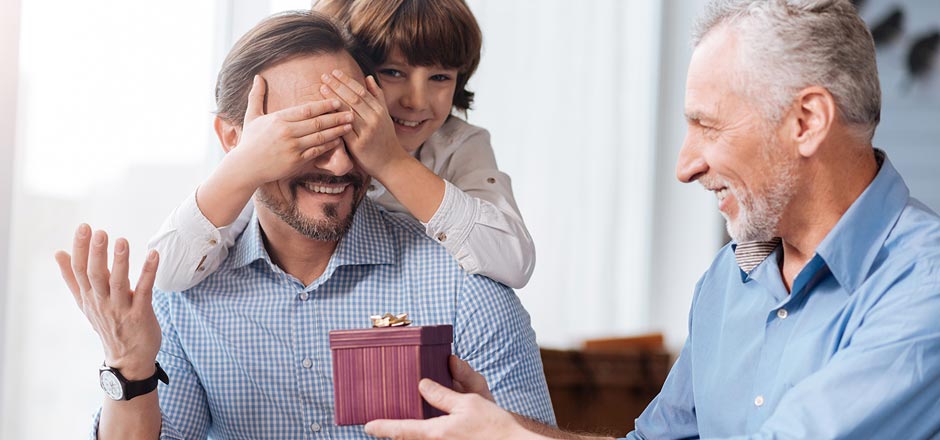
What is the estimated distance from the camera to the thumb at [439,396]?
149 centimetres

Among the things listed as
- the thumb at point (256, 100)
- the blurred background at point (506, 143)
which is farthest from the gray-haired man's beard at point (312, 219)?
the blurred background at point (506, 143)

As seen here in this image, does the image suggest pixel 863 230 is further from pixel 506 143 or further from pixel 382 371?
pixel 506 143

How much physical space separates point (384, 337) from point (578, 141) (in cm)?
327

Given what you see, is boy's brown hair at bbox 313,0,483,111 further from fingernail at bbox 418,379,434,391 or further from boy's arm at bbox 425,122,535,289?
fingernail at bbox 418,379,434,391

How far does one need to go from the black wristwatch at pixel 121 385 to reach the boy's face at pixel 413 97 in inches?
32.3

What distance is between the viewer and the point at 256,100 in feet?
6.57

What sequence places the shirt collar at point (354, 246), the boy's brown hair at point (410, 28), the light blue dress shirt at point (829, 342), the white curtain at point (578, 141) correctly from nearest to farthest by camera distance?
the light blue dress shirt at point (829, 342) < the shirt collar at point (354, 246) < the boy's brown hair at point (410, 28) < the white curtain at point (578, 141)

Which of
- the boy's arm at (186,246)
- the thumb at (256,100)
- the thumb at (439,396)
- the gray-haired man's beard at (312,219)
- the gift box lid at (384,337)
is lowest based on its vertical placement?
the thumb at (439,396)

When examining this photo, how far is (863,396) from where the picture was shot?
4.49 ft

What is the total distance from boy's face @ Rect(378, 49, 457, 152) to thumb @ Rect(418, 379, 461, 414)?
3.11 ft

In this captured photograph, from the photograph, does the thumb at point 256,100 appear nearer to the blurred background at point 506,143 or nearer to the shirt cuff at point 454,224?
the shirt cuff at point 454,224

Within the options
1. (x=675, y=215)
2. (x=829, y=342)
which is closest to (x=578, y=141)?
(x=675, y=215)

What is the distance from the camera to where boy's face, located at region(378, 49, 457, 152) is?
2320 mm

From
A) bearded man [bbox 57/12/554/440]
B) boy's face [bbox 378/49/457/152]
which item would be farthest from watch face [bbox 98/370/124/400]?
boy's face [bbox 378/49/457/152]
